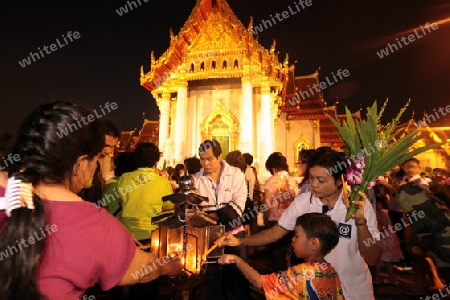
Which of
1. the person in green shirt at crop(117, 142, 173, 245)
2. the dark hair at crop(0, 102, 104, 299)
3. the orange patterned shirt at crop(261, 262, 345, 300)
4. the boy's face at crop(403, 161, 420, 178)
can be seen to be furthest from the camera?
the boy's face at crop(403, 161, 420, 178)

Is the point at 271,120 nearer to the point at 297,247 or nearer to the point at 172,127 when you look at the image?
the point at 172,127

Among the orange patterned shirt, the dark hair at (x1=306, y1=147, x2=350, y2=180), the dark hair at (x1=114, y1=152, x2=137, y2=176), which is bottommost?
the orange patterned shirt

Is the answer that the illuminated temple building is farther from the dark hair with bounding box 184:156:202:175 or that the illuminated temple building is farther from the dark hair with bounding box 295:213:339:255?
the dark hair with bounding box 295:213:339:255

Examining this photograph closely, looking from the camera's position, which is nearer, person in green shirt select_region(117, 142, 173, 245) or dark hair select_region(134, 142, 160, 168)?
person in green shirt select_region(117, 142, 173, 245)

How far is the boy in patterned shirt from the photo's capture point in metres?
1.98

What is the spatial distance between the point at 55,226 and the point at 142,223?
2070 mm

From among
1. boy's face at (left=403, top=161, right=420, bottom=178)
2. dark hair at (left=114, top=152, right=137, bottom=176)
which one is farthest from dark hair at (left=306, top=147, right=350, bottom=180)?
boy's face at (left=403, top=161, right=420, bottom=178)

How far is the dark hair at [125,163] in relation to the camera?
3381 millimetres

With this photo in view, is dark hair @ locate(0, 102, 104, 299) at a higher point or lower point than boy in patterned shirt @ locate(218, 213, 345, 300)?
higher

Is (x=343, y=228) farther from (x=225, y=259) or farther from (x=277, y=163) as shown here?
(x=277, y=163)

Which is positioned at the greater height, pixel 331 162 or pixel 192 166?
pixel 192 166

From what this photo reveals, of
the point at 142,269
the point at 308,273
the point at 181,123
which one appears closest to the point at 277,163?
the point at 308,273

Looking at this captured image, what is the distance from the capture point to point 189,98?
15.5 m

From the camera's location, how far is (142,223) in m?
3.10
